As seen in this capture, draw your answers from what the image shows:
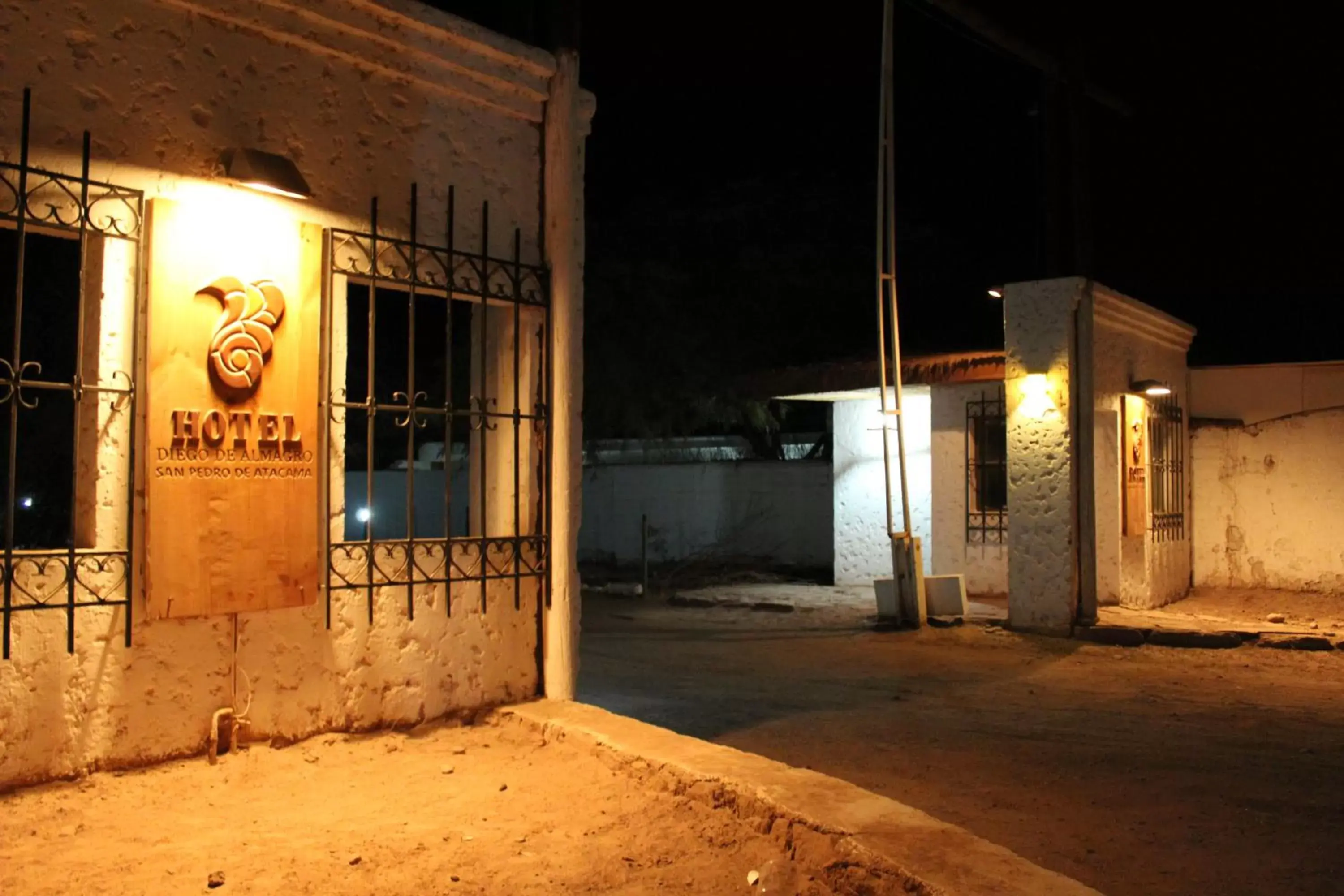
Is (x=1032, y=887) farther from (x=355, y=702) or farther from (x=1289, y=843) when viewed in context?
(x=355, y=702)

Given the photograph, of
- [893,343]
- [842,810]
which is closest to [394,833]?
[842,810]

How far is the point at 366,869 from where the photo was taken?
4.05 metres

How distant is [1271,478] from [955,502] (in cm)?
373

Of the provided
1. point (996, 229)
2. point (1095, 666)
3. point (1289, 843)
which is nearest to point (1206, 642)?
point (1095, 666)

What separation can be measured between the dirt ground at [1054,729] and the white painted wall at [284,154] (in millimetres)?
2269

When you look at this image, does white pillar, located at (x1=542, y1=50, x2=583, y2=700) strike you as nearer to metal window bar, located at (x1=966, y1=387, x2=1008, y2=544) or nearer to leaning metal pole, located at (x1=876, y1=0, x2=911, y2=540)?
leaning metal pole, located at (x1=876, y1=0, x2=911, y2=540)

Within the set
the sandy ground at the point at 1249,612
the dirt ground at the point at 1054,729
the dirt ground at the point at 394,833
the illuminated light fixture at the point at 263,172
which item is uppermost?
the illuminated light fixture at the point at 263,172

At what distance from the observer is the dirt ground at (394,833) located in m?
3.94

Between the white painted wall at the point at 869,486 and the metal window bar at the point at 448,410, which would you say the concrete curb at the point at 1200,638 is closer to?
the white painted wall at the point at 869,486

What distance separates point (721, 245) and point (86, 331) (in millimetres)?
18091

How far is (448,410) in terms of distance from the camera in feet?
18.8

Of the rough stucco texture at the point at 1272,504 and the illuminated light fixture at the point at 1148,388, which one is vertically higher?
the illuminated light fixture at the point at 1148,388

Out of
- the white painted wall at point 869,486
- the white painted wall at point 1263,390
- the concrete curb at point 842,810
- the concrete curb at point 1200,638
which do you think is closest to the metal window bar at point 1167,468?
the white painted wall at point 1263,390

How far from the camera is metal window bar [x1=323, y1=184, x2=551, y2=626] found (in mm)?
5508
